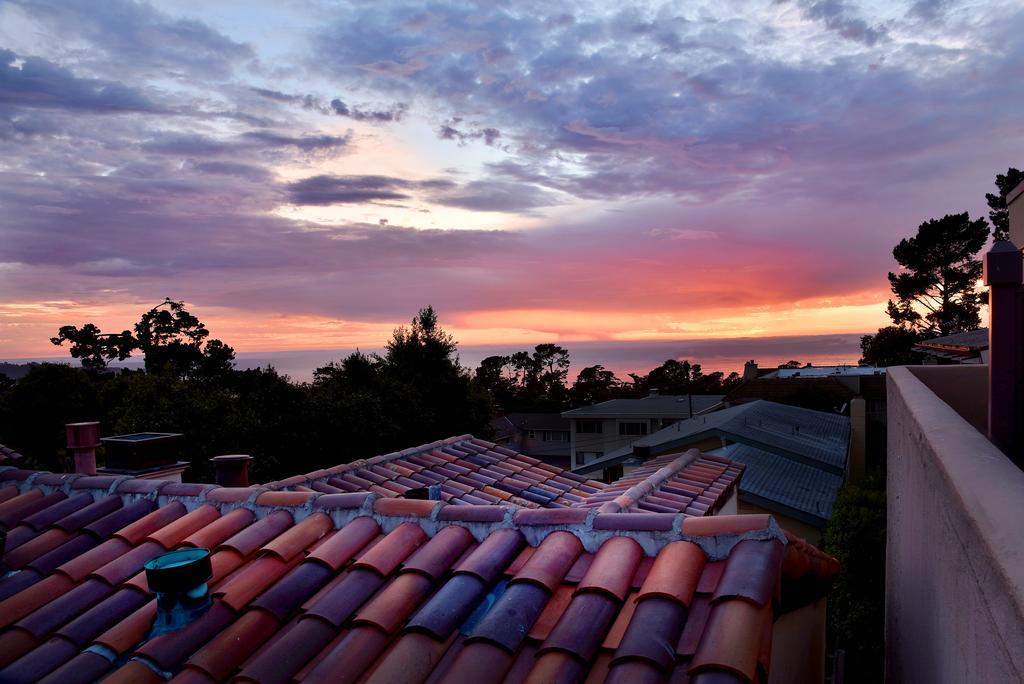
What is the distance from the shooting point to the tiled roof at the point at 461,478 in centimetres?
784

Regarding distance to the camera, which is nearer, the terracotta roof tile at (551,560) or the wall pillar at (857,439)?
the terracotta roof tile at (551,560)

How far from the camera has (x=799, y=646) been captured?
4.12 meters

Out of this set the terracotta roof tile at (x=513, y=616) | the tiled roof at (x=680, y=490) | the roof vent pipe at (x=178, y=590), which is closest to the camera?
the terracotta roof tile at (x=513, y=616)

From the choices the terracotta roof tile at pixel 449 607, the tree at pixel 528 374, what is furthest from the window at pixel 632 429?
the terracotta roof tile at pixel 449 607

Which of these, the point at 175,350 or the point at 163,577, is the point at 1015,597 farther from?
the point at 175,350

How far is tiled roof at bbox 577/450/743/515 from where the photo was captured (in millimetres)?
6799

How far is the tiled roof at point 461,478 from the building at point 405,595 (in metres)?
2.42

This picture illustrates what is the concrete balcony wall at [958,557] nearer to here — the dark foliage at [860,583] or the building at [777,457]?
the dark foliage at [860,583]

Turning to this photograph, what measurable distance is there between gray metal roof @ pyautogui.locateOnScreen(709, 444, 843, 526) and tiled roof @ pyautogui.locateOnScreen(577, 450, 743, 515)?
4.03 meters

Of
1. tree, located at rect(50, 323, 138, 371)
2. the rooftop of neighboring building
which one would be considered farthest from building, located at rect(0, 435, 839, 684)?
tree, located at rect(50, 323, 138, 371)

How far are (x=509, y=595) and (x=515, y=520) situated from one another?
72cm

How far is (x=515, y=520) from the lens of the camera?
388 centimetres

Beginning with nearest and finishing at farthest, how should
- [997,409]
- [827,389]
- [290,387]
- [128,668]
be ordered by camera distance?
1. [128,668]
2. [997,409]
3. [290,387]
4. [827,389]

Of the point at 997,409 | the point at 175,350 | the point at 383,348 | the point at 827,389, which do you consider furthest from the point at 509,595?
the point at 175,350
